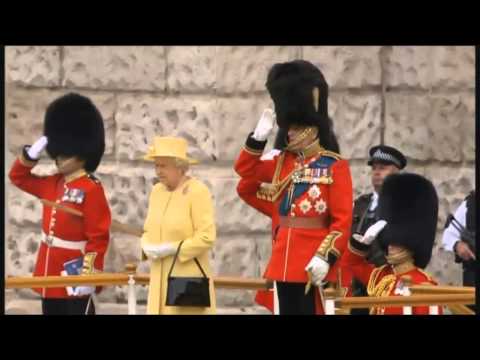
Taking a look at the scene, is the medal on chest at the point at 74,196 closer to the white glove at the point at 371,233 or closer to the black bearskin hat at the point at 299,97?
the black bearskin hat at the point at 299,97

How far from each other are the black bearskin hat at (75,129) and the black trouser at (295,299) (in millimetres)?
1618

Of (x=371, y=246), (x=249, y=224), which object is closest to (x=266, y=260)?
(x=249, y=224)

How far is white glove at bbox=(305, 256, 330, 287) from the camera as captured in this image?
800 cm

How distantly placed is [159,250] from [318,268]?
0.91 metres

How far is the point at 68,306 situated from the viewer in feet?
29.5

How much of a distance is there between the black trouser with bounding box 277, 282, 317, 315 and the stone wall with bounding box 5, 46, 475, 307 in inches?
81.9

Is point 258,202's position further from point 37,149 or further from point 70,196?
point 37,149

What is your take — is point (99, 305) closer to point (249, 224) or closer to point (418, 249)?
point (249, 224)

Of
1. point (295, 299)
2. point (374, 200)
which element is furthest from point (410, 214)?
point (295, 299)

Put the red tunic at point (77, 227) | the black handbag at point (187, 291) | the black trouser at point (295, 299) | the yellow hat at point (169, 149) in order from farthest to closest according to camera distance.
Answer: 1. the red tunic at point (77, 227)
2. the yellow hat at point (169, 149)
3. the black handbag at point (187, 291)
4. the black trouser at point (295, 299)

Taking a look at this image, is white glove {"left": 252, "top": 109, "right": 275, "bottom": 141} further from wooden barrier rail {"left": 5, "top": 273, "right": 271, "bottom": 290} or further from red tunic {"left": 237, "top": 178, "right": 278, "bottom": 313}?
wooden barrier rail {"left": 5, "top": 273, "right": 271, "bottom": 290}

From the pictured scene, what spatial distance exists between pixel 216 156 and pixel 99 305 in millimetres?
1064

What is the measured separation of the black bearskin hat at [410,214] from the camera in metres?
8.55

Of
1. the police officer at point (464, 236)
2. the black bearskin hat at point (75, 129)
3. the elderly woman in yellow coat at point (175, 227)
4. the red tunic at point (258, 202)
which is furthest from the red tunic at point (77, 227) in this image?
the police officer at point (464, 236)
